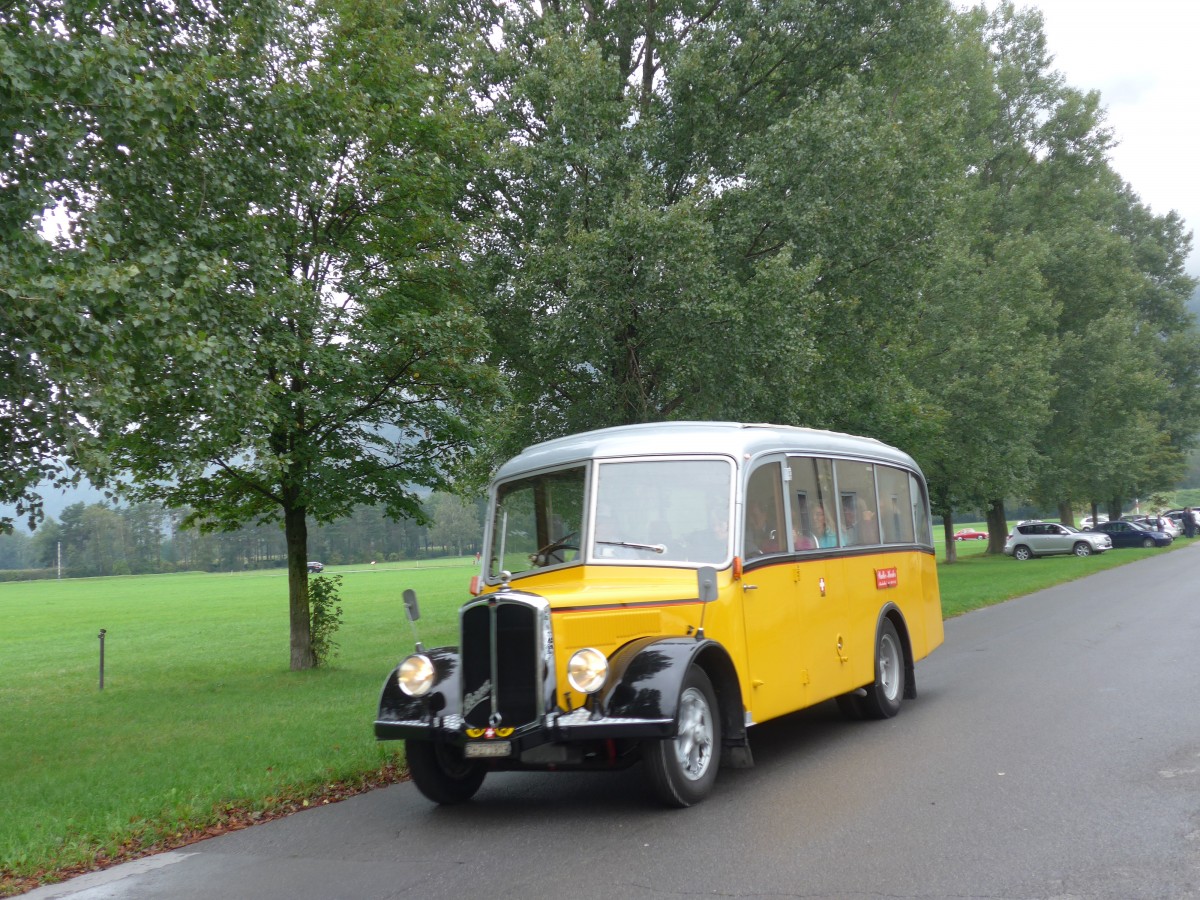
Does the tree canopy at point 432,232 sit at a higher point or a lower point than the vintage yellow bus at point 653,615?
higher

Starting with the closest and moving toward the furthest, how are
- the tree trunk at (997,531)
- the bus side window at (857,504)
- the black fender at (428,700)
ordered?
the black fender at (428,700) < the bus side window at (857,504) < the tree trunk at (997,531)

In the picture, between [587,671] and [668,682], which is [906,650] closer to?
[668,682]

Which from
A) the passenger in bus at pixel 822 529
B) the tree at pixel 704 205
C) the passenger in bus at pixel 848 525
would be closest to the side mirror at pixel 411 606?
the passenger in bus at pixel 822 529

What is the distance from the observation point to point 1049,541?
2119 inches

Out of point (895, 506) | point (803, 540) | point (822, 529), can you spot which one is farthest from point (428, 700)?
point (895, 506)

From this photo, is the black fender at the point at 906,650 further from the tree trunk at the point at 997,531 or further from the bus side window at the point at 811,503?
the tree trunk at the point at 997,531

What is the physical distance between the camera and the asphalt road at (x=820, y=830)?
18.4 feet

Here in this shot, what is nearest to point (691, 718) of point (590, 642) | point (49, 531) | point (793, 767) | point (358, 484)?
point (590, 642)

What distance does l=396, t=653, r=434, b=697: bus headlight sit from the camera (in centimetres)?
772

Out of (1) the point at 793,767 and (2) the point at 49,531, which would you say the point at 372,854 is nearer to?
(1) the point at 793,767

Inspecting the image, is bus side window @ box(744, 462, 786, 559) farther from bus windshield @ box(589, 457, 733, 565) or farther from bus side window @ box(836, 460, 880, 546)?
bus side window @ box(836, 460, 880, 546)

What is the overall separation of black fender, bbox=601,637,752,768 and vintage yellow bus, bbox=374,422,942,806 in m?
Result: 0.01

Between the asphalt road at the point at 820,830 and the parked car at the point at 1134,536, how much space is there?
52.5 m

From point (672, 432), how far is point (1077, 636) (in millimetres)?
10755
